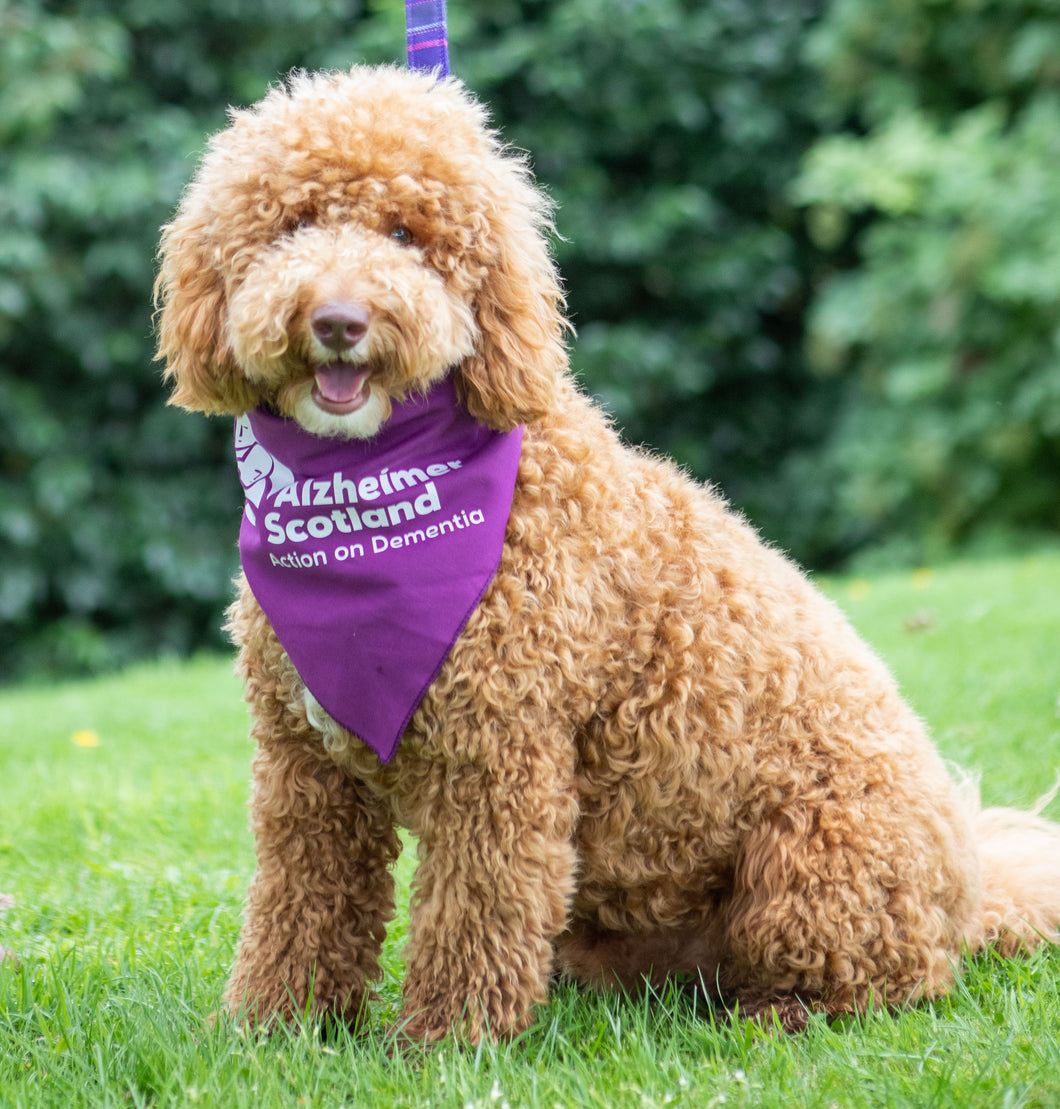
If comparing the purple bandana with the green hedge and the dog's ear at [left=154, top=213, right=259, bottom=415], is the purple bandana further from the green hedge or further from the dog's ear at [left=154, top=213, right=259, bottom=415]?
the green hedge

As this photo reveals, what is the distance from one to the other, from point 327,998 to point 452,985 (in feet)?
1.11

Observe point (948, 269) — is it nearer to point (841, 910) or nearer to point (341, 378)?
point (841, 910)

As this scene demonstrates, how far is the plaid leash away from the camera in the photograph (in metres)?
2.91

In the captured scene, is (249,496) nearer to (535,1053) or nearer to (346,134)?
(346,134)

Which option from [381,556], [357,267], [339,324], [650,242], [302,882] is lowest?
[302,882]

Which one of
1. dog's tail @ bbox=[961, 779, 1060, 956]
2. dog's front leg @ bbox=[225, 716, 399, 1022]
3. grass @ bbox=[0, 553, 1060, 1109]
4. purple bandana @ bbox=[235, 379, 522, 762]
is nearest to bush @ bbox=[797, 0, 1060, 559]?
grass @ bbox=[0, 553, 1060, 1109]

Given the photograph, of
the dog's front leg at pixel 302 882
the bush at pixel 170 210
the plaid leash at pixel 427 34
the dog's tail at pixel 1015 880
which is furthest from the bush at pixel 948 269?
the dog's front leg at pixel 302 882

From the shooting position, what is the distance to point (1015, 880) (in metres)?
3.21

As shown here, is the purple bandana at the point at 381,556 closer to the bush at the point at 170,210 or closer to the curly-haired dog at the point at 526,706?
the curly-haired dog at the point at 526,706

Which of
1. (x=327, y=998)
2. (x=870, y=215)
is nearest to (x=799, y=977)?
(x=327, y=998)

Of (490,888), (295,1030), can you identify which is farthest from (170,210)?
(490,888)

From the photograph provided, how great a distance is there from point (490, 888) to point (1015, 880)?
1.38 metres

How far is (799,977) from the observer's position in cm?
284

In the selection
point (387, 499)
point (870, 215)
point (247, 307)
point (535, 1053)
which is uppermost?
point (870, 215)
